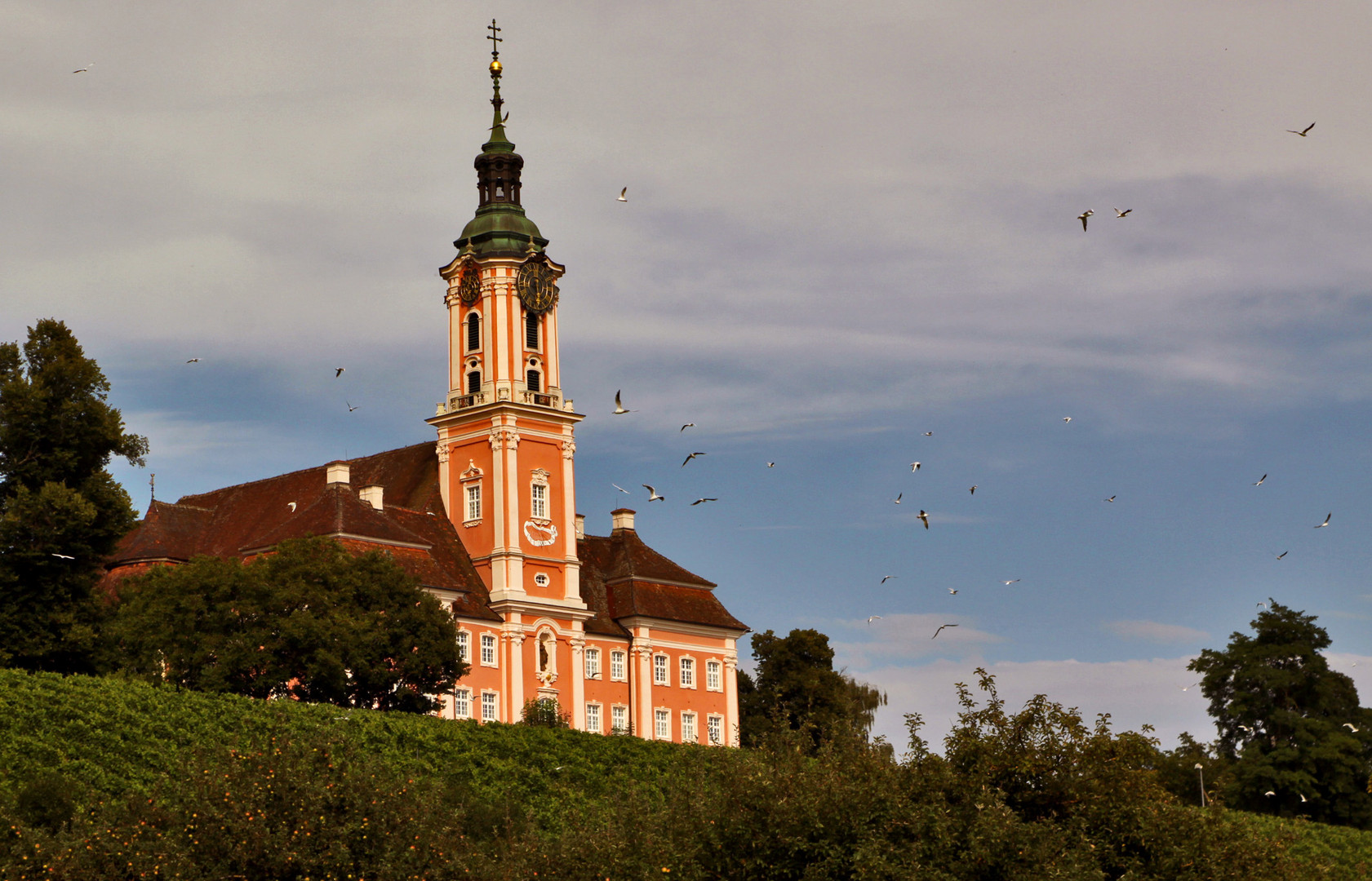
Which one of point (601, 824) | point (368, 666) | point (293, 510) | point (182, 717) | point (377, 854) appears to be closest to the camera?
point (377, 854)

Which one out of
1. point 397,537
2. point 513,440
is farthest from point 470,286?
point 397,537

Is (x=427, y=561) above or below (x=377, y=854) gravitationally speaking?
above

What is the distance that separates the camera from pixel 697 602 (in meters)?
97.1

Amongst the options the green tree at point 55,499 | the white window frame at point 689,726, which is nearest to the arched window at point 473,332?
the white window frame at point 689,726

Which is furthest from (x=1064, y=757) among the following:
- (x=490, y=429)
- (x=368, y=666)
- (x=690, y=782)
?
(x=490, y=429)

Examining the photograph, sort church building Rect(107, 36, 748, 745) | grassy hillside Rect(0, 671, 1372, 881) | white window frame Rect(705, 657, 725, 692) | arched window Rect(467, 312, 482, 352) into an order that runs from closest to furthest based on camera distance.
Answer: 1. grassy hillside Rect(0, 671, 1372, 881)
2. church building Rect(107, 36, 748, 745)
3. arched window Rect(467, 312, 482, 352)
4. white window frame Rect(705, 657, 725, 692)

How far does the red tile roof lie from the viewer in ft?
279

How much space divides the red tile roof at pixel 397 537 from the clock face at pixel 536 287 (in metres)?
8.79

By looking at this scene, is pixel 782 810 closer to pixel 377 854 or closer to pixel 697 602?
pixel 377 854

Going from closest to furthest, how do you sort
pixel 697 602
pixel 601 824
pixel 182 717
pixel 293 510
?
1. pixel 601 824
2. pixel 182 717
3. pixel 293 510
4. pixel 697 602

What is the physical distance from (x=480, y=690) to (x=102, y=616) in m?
20.8

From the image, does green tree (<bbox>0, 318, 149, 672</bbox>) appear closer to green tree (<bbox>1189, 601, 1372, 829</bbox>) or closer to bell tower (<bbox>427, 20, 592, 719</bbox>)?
bell tower (<bbox>427, 20, 592, 719</bbox>)

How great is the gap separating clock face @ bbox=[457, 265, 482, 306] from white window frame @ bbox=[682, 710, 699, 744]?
71.2ft

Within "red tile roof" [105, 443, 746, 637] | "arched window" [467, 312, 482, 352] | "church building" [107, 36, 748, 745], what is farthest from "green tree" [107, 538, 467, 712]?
"arched window" [467, 312, 482, 352]
